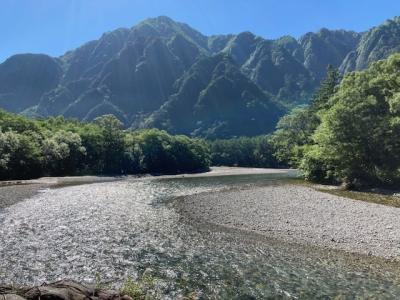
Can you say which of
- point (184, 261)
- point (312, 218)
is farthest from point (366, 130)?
point (184, 261)

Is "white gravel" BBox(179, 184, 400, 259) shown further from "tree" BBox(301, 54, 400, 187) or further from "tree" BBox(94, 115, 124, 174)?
"tree" BBox(94, 115, 124, 174)

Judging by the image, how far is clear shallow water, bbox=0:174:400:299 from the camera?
20.2 m

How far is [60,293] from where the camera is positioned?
1226 cm

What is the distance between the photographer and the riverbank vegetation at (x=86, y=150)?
96.8 metres

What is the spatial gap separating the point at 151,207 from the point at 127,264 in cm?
2395

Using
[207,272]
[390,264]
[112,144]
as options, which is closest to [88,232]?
[207,272]

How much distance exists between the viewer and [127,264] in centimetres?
2369

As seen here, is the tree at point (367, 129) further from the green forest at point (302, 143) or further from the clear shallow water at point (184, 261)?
the clear shallow water at point (184, 261)

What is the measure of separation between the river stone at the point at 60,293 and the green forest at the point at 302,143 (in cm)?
5170

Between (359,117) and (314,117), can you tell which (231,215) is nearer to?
(359,117)

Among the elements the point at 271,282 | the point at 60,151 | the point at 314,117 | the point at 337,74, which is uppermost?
the point at 337,74

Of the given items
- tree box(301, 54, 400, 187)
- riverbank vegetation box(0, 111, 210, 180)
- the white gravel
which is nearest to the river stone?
the white gravel

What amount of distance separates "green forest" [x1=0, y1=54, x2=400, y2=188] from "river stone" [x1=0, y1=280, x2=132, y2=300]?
51.7m

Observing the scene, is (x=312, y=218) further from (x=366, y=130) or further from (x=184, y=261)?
(x=366, y=130)
